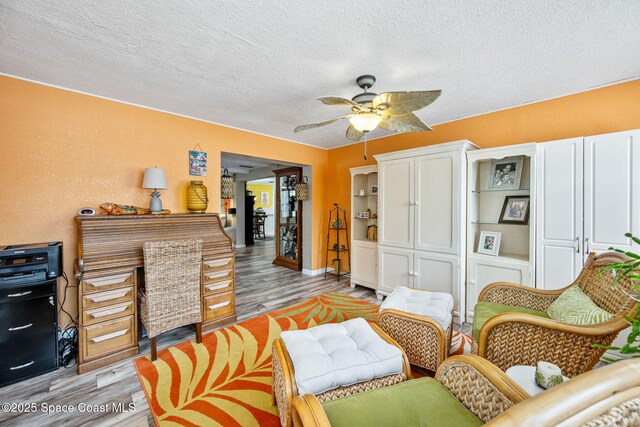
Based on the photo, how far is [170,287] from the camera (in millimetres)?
2418

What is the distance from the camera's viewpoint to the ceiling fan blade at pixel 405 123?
215 cm

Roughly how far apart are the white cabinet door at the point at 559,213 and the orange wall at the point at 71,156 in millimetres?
4086

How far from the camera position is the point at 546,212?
2.57 metres

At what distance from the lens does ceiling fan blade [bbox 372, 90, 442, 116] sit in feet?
5.68

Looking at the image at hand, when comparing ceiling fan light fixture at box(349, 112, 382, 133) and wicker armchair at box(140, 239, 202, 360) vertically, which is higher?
ceiling fan light fixture at box(349, 112, 382, 133)

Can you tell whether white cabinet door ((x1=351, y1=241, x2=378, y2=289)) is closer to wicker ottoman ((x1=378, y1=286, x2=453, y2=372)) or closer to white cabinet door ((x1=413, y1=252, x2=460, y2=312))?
white cabinet door ((x1=413, y1=252, x2=460, y2=312))

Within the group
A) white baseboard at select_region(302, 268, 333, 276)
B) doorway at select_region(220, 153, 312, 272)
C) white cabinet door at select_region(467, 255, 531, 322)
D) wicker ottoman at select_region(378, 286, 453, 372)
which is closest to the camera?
wicker ottoman at select_region(378, 286, 453, 372)

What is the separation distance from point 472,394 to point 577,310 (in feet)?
3.76

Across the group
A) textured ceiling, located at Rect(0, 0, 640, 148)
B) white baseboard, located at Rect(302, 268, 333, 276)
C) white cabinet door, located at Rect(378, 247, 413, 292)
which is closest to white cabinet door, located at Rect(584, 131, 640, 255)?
textured ceiling, located at Rect(0, 0, 640, 148)

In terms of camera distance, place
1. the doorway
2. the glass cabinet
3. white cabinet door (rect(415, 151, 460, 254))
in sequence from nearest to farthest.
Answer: white cabinet door (rect(415, 151, 460, 254))
the doorway
the glass cabinet

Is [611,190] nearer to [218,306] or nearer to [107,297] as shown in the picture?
[218,306]

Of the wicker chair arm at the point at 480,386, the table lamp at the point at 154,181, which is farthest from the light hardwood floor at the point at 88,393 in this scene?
the wicker chair arm at the point at 480,386

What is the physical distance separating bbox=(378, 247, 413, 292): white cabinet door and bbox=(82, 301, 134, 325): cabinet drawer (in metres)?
3.04

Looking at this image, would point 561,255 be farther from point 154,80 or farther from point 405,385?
point 154,80
